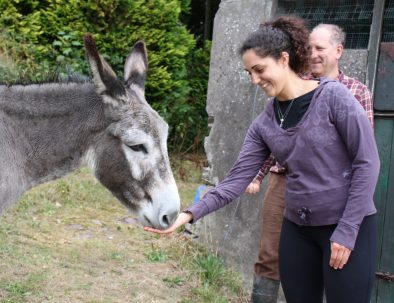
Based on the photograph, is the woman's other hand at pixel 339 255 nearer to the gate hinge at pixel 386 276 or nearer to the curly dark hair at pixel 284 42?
the curly dark hair at pixel 284 42

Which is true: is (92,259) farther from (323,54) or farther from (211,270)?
(323,54)

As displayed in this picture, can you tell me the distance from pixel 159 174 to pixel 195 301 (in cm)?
202

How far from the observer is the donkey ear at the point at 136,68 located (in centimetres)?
350

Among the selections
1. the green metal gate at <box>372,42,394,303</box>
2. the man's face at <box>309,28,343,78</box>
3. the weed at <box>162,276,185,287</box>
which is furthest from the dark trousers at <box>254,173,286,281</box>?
the weed at <box>162,276,185,287</box>

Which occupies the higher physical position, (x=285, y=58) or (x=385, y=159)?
(x=285, y=58)

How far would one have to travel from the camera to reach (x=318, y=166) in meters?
2.58

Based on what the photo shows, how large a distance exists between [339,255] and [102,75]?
1664mm

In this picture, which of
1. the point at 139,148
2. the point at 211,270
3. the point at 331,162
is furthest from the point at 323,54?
the point at 211,270

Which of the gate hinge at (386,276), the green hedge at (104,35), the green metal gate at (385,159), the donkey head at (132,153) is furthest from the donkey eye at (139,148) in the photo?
the green hedge at (104,35)

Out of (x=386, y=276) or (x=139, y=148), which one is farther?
(x=386, y=276)

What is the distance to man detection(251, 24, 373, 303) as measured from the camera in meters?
3.56

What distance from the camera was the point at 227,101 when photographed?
5109 millimetres

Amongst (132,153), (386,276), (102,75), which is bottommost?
(386,276)

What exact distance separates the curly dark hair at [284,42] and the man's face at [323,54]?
33.1 inches
